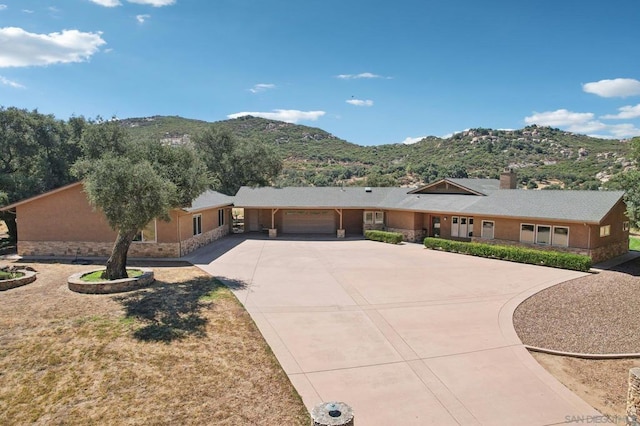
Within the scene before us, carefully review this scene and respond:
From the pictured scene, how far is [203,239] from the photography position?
23.7m

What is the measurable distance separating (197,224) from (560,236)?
1975 cm

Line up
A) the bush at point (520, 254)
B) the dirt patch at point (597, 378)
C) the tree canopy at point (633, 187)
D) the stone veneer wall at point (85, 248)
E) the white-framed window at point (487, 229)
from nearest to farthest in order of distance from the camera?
the dirt patch at point (597, 378)
the tree canopy at point (633, 187)
the bush at point (520, 254)
the stone veneer wall at point (85, 248)
the white-framed window at point (487, 229)

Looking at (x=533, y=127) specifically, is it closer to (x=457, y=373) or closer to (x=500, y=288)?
(x=500, y=288)

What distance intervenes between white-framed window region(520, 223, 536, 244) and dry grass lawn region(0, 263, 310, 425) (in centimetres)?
1646

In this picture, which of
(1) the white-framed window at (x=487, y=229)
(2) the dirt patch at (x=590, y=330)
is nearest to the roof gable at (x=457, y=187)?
(1) the white-framed window at (x=487, y=229)

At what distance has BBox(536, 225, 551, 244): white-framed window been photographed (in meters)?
20.4

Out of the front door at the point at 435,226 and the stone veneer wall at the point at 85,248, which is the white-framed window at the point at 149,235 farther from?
the front door at the point at 435,226

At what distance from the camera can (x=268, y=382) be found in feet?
26.7

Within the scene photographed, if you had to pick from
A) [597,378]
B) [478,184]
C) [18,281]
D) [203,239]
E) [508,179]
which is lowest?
[597,378]

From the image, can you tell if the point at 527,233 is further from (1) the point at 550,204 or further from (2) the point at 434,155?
(2) the point at 434,155

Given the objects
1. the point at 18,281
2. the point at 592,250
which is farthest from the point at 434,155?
the point at 18,281

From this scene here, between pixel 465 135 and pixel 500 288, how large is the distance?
65.1 meters

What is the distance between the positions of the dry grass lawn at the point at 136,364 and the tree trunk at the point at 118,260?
1.47m

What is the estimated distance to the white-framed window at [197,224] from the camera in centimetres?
2239
